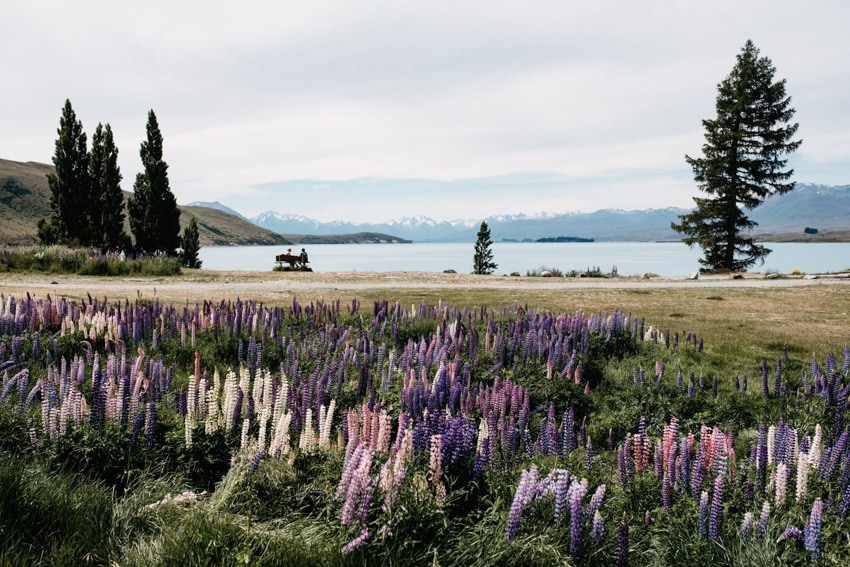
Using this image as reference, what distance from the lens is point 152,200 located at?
3797 cm

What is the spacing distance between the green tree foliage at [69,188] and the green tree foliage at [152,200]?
3025mm

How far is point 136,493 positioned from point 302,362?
3.57 meters

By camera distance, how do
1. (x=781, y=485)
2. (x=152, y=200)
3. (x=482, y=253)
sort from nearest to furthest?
(x=781, y=485) < (x=152, y=200) < (x=482, y=253)

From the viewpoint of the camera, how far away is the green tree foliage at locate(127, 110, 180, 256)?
37.7m

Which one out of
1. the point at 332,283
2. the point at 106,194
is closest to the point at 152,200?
the point at 106,194

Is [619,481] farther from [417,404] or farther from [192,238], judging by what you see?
[192,238]

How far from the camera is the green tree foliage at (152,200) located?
124 feet

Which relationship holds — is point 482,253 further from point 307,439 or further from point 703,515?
point 703,515

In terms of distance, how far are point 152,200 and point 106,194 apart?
8.88ft

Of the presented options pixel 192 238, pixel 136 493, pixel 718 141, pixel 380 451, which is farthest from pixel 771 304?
pixel 192 238

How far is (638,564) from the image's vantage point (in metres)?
3.46

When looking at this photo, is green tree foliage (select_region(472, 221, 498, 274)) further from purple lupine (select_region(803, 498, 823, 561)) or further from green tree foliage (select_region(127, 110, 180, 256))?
purple lupine (select_region(803, 498, 823, 561))

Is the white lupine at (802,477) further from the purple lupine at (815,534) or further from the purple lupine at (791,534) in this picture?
the purple lupine at (815,534)

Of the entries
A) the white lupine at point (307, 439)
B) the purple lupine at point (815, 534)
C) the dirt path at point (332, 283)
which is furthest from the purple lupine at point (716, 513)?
the dirt path at point (332, 283)
